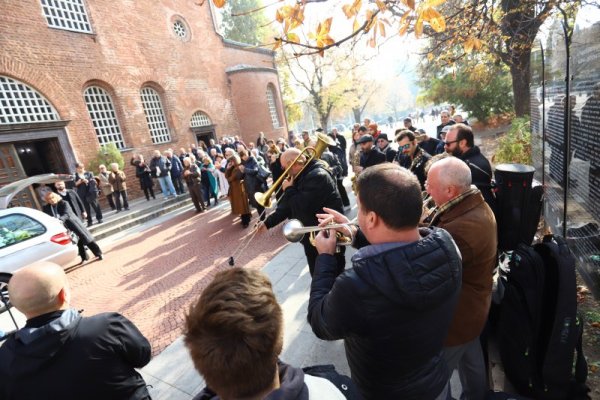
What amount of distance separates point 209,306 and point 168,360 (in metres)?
3.06

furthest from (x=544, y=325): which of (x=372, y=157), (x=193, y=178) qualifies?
(x=193, y=178)

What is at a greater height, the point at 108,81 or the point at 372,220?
the point at 108,81

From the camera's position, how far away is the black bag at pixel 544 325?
6.49ft

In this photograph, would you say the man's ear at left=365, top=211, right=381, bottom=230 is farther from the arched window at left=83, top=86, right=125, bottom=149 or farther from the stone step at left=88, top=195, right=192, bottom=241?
the arched window at left=83, top=86, right=125, bottom=149

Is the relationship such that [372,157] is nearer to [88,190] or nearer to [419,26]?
[419,26]

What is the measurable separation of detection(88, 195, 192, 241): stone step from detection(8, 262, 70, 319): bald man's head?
9.36 m

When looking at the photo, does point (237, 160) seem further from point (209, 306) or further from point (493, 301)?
point (209, 306)

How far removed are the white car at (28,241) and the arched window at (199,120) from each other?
41.2 feet

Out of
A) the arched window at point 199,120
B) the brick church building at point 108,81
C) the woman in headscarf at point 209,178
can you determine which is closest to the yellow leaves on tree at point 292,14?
the woman in headscarf at point 209,178

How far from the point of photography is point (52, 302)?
1.81 m

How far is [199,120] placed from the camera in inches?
733

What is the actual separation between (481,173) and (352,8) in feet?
7.28

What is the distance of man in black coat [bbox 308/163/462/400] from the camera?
128 cm

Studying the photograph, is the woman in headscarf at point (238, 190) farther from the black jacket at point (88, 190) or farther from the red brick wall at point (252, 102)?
the red brick wall at point (252, 102)
